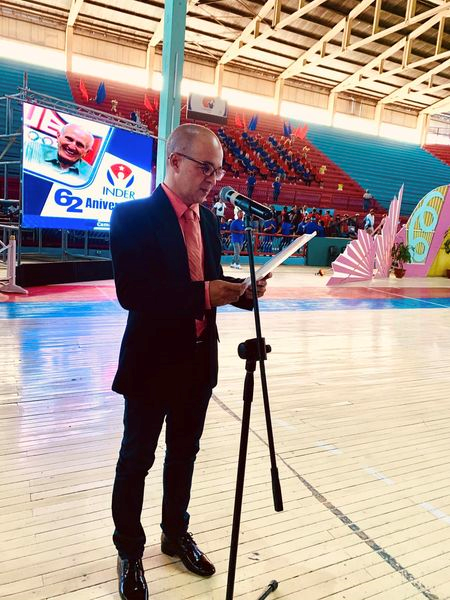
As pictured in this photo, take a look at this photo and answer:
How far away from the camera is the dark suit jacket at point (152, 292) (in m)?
1.28

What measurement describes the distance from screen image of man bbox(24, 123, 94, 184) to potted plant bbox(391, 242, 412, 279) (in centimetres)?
709

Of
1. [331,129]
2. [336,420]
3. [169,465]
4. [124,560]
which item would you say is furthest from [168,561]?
[331,129]

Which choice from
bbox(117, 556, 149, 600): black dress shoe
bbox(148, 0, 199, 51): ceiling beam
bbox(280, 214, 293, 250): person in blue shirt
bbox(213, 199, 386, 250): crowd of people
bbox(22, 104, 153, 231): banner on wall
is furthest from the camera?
bbox(148, 0, 199, 51): ceiling beam

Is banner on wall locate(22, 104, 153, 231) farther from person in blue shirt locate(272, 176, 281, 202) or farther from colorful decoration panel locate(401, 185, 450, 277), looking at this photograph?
person in blue shirt locate(272, 176, 281, 202)

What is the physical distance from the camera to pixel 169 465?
1.53 meters

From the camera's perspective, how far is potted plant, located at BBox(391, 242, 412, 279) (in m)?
11.1

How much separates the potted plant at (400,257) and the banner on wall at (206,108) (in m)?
6.53

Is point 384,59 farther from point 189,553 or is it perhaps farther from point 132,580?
point 132,580

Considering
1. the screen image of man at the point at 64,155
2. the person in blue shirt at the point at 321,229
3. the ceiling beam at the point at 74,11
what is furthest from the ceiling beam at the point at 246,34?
the screen image of man at the point at 64,155

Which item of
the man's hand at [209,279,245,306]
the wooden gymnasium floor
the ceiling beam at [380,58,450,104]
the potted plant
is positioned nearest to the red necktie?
the man's hand at [209,279,245,306]

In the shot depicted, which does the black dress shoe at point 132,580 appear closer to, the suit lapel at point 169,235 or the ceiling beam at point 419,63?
the suit lapel at point 169,235

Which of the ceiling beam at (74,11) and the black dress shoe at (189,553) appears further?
the ceiling beam at (74,11)

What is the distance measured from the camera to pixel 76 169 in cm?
727

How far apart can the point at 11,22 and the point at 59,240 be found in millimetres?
10840
